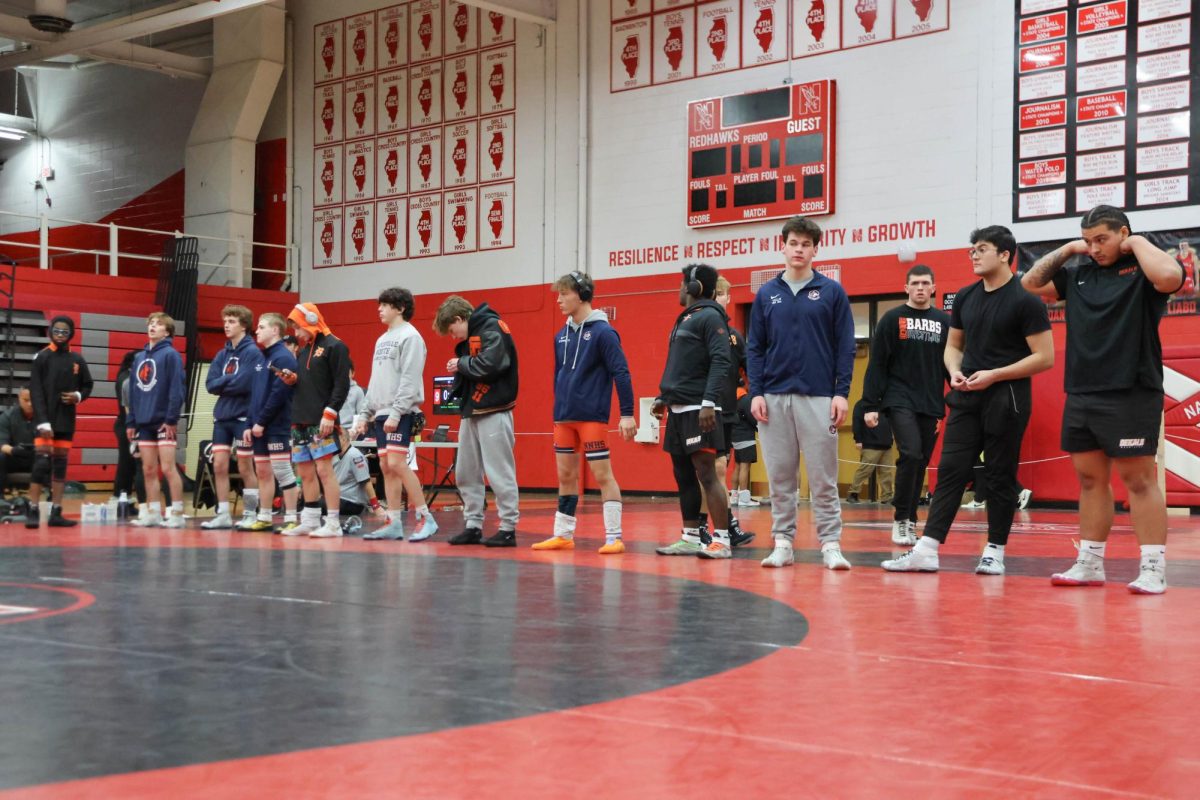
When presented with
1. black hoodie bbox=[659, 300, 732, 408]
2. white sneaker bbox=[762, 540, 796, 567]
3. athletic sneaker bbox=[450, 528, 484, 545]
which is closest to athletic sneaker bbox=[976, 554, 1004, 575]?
white sneaker bbox=[762, 540, 796, 567]

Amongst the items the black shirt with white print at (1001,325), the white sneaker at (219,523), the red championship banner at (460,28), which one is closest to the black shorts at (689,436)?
the black shirt with white print at (1001,325)

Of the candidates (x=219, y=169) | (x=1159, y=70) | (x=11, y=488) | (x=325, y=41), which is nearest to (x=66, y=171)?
(x=219, y=169)

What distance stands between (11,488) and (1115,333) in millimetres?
9840

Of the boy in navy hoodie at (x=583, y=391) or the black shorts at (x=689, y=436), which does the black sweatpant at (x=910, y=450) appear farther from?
the boy in navy hoodie at (x=583, y=391)

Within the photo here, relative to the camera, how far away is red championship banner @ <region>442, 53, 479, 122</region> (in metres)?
19.1

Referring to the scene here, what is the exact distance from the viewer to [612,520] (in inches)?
291

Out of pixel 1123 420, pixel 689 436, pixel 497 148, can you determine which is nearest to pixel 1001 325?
pixel 1123 420

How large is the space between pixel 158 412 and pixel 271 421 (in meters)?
1.16

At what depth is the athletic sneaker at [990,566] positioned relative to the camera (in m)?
5.97

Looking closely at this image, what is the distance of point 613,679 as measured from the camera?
3.25m

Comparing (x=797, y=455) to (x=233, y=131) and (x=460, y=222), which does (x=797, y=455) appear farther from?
(x=233, y=131)

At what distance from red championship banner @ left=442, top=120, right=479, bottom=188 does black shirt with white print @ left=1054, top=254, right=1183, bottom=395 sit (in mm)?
14637

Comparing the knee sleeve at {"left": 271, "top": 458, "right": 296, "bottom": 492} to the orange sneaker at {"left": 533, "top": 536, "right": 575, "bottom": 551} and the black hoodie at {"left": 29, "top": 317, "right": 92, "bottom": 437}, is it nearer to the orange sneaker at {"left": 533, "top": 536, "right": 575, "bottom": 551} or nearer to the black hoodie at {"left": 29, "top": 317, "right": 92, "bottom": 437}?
the black hoodie at {"left": 29, "top": 317, "right": 92, "bottom": 437}

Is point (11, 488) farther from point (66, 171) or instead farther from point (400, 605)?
point (66, 171)
